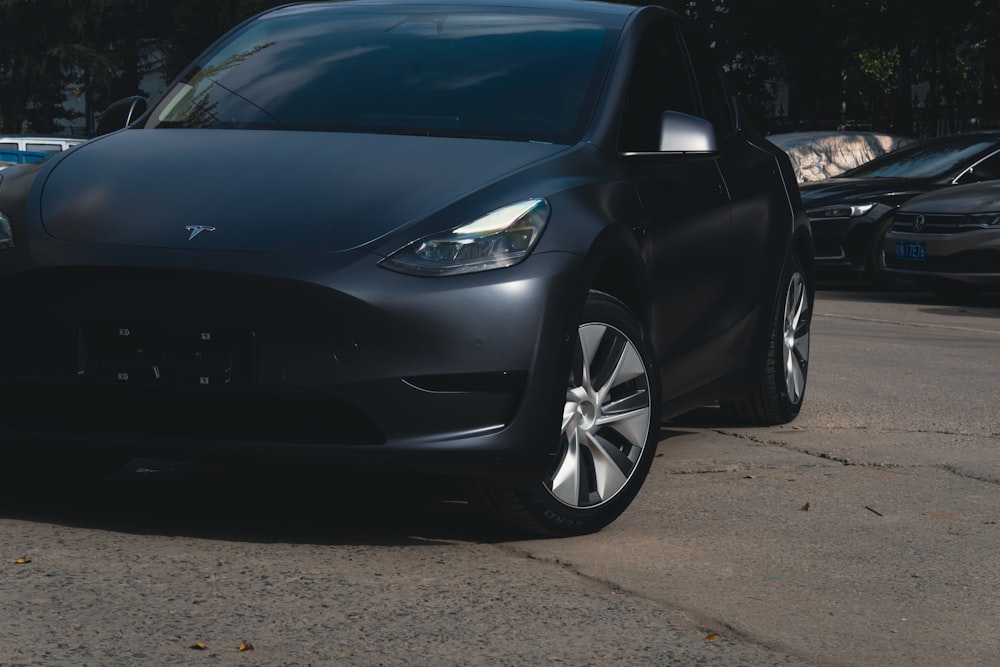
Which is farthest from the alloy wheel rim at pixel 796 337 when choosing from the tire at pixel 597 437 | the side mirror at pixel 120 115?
the side mirror at pixel 120 115

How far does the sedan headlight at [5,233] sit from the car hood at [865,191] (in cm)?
1196

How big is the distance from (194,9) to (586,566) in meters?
45.2

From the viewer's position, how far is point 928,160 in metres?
16.6

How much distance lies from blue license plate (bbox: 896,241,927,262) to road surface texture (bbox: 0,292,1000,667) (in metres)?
8.10

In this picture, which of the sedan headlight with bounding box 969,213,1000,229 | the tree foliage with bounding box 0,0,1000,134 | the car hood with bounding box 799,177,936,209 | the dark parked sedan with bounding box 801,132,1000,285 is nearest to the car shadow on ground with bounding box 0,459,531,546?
the sedan headlight with bounding box 969,213,1000,229

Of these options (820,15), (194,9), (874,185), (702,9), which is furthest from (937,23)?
(194,9)

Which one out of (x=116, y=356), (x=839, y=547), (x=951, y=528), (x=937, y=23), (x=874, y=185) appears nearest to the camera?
(x=116, y=356)

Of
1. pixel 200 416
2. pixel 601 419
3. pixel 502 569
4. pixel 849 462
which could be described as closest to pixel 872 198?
pixel 849 462

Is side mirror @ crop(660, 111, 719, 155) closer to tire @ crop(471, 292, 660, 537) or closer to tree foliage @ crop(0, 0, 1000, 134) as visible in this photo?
tire @ crop(471, 292, 660, 537)

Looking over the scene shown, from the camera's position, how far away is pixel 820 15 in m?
30.7

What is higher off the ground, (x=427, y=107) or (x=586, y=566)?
(x=427, y=107)

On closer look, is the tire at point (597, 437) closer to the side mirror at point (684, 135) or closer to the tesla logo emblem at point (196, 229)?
the side mirror at point (684, 135)

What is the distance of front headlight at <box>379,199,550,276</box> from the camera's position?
4309 mm

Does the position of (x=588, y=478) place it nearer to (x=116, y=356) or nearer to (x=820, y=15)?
(x=116, y=356)
